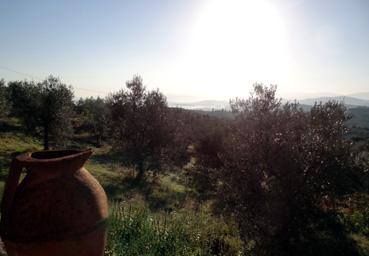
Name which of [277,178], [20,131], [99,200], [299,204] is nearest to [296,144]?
[277,178]

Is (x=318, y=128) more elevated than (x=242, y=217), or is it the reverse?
(x=318, y=128)

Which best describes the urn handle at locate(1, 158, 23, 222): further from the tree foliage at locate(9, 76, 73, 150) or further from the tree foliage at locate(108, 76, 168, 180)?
the tree foliage at locate(9, 76, 73, 150)

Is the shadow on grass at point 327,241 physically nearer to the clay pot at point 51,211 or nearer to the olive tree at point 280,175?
the olive tree at point 280,175

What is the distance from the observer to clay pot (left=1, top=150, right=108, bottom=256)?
423 centimetres

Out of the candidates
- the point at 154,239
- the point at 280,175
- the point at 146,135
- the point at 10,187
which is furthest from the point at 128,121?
the point at 10,187

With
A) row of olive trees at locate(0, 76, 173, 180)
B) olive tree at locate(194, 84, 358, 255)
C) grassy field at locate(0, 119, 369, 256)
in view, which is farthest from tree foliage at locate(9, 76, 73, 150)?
olive tree at locate(194, 84, 358, 255)

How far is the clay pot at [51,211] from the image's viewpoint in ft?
13.9

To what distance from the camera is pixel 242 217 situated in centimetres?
1255

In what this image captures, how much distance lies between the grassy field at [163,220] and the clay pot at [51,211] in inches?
108

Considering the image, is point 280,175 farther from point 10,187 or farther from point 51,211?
point 10,187

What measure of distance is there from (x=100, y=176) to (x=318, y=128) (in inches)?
596

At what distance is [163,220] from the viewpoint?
1020 cm

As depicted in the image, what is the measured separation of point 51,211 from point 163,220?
6.30 metres

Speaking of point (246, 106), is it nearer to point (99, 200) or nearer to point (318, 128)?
point (318, 128)
